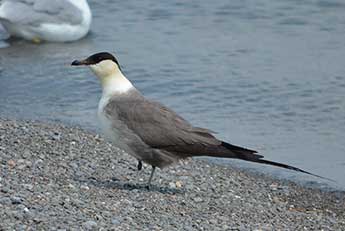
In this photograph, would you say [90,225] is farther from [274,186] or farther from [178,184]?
[274,186]

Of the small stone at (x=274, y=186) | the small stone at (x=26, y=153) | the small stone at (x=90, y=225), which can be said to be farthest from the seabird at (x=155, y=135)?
the small stone at (x=90, y=225)

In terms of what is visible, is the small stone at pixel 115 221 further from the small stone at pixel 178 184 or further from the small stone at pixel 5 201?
the small stone at pixel 178 184

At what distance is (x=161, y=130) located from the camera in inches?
321

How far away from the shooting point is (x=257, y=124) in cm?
1130

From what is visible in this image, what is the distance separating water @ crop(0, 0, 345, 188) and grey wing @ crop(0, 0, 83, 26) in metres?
0.40

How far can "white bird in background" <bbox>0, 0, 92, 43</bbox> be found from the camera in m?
14.8

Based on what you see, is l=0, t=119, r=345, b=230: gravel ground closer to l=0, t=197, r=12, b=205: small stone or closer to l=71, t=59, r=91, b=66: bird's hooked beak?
l=0, t=197, r=12, b=205: small stone

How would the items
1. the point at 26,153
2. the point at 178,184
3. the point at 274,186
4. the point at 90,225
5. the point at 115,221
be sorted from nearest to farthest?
1. the point at 90,225
2. the point at 115,221
3. the point at 178,184
4. the point at 26,153
5. the point at 274,186

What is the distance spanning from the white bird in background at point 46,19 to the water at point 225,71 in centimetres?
20

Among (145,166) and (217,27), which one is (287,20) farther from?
(145,166)

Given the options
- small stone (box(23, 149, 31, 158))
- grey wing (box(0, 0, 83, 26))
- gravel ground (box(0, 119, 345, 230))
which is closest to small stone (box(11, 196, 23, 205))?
gravel ground (box(0, 119, 345, 230))

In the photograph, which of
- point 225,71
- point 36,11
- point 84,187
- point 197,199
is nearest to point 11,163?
point 84,187

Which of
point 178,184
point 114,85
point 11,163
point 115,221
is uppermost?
point 114,85

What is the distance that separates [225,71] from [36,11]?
2.98 meters
